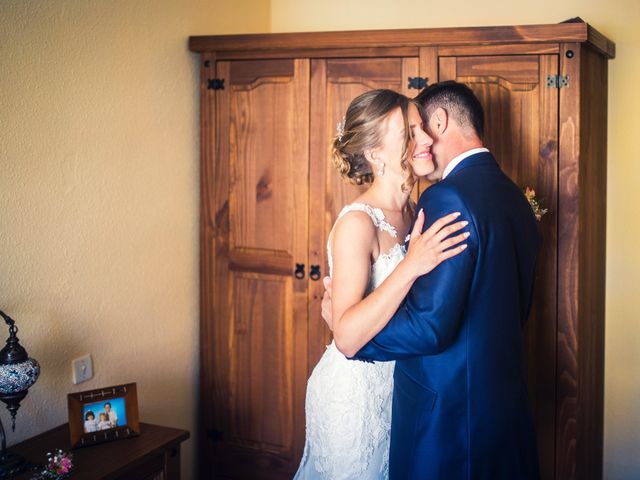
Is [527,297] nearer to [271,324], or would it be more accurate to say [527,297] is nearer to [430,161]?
[430,161]

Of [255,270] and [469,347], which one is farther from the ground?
[255,270]

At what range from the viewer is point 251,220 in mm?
2932

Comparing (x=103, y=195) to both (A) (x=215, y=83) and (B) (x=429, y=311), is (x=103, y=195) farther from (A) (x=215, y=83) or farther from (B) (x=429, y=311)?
(B) (x=429, y=311)

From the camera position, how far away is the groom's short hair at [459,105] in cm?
213

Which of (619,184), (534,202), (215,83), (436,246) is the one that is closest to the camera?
(436,246)

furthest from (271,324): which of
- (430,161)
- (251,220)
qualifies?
(430,161)

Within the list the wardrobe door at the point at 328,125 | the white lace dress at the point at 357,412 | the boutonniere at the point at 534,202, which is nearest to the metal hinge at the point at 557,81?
the boutonniere at the point at 534,202

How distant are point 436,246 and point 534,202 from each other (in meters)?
1.04

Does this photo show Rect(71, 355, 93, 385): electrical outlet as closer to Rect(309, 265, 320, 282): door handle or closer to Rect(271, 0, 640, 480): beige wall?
Rect(309, 265, 320, 282): door handle

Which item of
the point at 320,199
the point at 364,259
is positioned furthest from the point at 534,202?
the point at 364,259

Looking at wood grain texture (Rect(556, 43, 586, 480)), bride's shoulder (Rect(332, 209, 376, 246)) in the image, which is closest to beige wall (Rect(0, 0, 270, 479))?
bride's shoulder (Rect(332, 209, 376, 246))

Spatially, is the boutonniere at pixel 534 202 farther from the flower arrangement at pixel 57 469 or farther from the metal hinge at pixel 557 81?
the flower arrangement at pixel 57 469

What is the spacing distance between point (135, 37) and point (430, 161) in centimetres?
127

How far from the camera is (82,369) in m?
2.39
